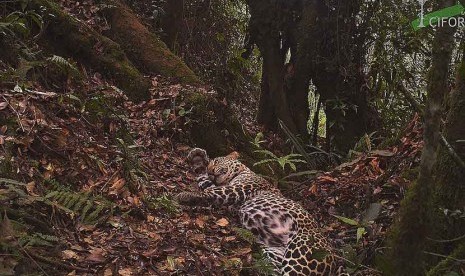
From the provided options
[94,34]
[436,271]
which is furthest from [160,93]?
[436,271]

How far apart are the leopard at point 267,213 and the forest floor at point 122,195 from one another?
18 cm

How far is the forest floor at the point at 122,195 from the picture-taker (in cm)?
427

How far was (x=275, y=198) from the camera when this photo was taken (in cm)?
648

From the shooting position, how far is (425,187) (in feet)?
8.05

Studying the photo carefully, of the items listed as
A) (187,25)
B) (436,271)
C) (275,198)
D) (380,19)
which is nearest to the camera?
(436,271)

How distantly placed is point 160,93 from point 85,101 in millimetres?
1862

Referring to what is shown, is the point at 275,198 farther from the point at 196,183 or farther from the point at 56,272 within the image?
the point at 56,272

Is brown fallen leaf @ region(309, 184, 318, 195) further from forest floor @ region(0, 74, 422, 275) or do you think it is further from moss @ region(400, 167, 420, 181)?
moss @ region(400, 167, 420, 181)

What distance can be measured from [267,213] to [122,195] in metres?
1.66

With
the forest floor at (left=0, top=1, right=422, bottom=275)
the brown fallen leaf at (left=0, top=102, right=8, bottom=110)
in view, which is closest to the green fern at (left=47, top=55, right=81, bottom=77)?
the forest floor at (left=0, top=1, right=422, bottom=275)

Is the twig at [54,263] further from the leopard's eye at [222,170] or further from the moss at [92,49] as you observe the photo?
the moss at [92,49]

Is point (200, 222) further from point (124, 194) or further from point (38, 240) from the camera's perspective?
point (38, 240)

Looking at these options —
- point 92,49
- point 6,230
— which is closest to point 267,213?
point 6,230

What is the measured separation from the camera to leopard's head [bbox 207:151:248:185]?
7312mm
